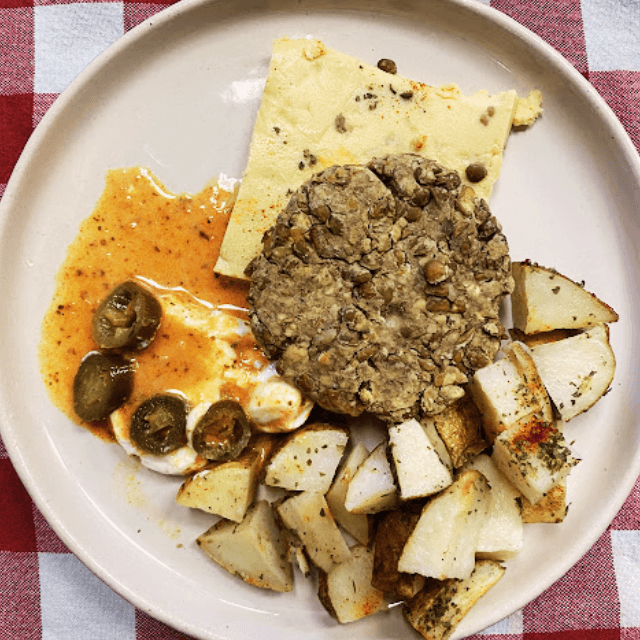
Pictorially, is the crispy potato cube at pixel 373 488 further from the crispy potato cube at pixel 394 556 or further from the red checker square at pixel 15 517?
the red checker square at pixel 15 517

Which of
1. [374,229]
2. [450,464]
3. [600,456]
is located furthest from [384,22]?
[600,456]

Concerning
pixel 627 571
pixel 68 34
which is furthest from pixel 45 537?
pixel 627 571

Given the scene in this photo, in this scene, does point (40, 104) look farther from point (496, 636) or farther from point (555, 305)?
point (496, 636)

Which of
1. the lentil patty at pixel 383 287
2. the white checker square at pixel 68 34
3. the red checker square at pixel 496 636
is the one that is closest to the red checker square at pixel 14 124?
the white checker square at pixel 68 34

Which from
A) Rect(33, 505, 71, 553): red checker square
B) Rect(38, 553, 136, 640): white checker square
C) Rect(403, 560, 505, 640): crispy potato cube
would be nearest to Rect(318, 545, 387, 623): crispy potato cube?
Rect(403, 560, 505, 640): crispy potato cube

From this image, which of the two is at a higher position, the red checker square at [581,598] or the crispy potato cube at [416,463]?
the crispy potato cube at [416,463]

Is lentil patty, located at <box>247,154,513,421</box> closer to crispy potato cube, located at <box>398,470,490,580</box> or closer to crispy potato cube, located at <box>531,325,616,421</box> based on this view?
crispy potato cube, located at <box>531,325,616,421</box>

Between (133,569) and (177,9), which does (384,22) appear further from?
(133,569)
